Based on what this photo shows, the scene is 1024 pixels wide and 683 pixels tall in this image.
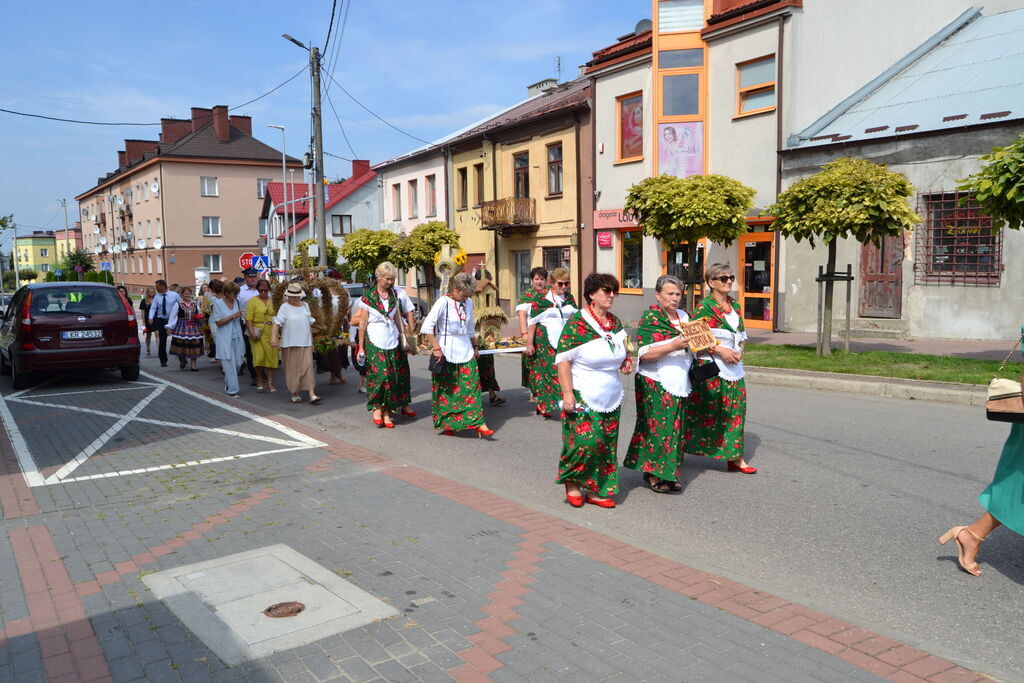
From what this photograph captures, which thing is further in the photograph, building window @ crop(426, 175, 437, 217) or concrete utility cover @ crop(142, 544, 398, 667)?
building window @ crop(426, 175, 437, 217)

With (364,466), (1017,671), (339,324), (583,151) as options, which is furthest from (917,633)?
(583,151)

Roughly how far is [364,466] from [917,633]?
187 inches

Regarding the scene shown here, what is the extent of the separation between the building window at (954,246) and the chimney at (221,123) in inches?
2153

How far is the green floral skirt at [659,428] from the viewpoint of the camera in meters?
6.05

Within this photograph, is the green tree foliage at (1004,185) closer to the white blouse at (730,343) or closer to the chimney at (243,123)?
the white blouse at (730,343)

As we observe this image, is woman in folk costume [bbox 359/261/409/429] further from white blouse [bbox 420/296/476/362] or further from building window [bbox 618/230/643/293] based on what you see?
building window [bbox 618/230/643/293]

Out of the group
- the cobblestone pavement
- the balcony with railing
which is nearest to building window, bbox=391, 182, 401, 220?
the balcony with railing

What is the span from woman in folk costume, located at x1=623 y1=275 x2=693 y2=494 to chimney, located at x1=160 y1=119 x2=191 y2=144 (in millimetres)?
62606

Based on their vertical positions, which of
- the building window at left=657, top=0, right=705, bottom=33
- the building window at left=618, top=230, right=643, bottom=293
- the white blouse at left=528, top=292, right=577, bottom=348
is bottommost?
the white blouse at left=528, top=292, right=577, bottom=348

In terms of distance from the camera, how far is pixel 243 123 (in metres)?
64.1

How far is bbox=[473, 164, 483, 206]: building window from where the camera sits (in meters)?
32.0

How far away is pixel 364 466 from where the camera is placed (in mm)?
7301

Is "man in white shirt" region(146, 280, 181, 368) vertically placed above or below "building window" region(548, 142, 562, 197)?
below

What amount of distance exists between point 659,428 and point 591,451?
646mm
